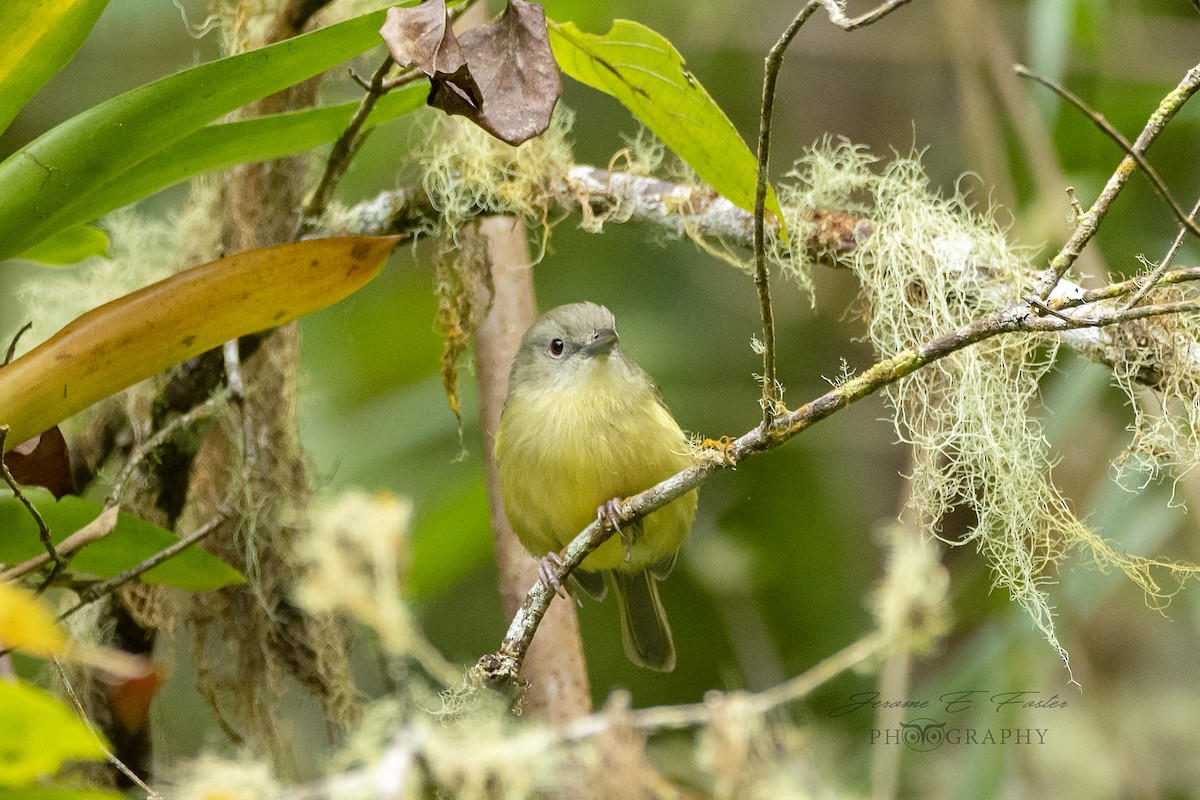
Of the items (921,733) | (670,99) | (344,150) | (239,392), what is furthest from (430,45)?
(921,733)

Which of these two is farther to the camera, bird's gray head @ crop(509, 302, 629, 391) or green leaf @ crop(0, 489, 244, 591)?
bird's gray head @ crop(509, 302, 629, 391)

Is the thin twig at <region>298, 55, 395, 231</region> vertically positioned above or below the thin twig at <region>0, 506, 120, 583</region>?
above

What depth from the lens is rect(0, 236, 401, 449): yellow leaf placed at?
1.84 meters

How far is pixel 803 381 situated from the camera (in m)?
5.05

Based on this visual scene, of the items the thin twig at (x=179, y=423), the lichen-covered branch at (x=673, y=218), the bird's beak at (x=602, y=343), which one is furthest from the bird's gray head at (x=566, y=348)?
the thin twig at (x=179, y=423)

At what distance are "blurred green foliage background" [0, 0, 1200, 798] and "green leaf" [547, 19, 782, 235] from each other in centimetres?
178

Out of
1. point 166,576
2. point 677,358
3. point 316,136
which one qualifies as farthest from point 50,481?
point 677,358

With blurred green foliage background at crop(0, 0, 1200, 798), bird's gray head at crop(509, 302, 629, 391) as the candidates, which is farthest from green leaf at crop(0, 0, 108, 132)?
blurred green foliage background at crop(0, 0, 1200, 798)

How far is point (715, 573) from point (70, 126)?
3.10 m

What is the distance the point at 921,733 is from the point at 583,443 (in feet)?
5.51

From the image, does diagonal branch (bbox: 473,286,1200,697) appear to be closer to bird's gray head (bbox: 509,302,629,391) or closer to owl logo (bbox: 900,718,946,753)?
bird's gray head (bbox: 509,302,629,391)

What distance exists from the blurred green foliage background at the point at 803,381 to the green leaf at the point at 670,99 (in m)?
1.78

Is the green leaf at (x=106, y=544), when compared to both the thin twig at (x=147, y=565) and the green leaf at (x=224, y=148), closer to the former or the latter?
the thin twig at (x=147, y=565)

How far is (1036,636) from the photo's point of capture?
346cm
